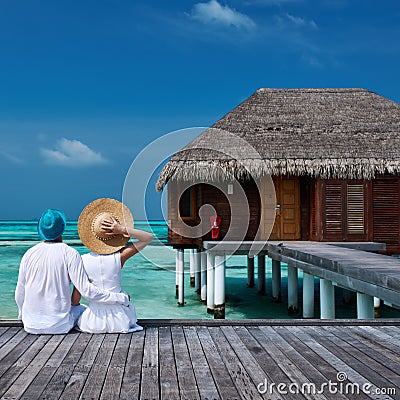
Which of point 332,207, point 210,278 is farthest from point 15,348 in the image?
point 332,207

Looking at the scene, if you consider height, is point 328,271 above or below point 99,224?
below

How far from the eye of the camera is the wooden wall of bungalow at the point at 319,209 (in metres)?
12.4

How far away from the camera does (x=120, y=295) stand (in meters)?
4.40

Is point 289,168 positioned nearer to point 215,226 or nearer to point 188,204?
point 215,226

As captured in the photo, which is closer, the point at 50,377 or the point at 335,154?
the point at 50,377

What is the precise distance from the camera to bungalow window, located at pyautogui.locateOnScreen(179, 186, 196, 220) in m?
13.4

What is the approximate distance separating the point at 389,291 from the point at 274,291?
8808 millimetres

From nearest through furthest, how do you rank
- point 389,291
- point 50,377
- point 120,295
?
point 50,377 < point 120,295 < point 389,291

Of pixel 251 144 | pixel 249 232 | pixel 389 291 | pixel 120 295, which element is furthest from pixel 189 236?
pixel 120 295

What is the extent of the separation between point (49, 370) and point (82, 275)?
3.08 feet

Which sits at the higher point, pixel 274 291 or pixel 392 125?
pixel 392 125

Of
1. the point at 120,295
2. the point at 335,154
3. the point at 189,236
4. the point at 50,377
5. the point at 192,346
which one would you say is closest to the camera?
the point at 50,377

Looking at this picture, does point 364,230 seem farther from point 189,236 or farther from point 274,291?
point 189,236

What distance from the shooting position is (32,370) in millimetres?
3443
